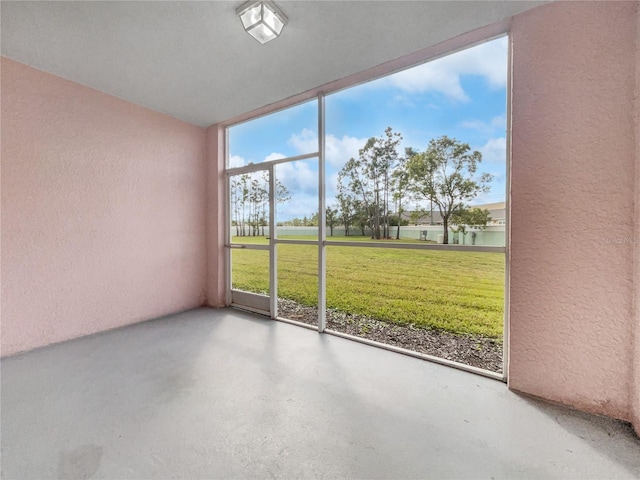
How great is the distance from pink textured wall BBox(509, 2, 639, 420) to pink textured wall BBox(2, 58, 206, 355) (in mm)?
4135

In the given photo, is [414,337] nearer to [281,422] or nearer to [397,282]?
[397,282]

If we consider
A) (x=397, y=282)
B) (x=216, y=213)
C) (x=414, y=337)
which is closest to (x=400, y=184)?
(x=397, y=282)

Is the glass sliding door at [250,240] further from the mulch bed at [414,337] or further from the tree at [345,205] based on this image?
the tree at [345,205]

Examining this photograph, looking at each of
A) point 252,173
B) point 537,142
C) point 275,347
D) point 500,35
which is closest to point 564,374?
point 537,142

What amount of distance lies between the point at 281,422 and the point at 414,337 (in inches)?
74.2

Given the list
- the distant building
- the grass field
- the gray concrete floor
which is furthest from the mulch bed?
the distant building

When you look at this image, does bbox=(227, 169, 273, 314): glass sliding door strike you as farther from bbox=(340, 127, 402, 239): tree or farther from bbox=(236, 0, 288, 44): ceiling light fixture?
bbox=(236, 0, 288, 44): ceiling light fixture

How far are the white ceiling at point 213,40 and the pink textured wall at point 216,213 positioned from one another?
1089mm

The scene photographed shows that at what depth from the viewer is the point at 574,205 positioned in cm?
184

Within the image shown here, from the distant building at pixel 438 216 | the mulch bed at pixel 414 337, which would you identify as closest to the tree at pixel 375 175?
the distant building at pixel 438 216

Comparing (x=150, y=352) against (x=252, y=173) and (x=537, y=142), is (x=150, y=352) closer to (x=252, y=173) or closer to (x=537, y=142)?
(x=252, y=173)

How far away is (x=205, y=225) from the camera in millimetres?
4363

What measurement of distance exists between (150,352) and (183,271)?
1.58m

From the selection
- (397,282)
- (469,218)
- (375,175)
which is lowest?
(397,282)
